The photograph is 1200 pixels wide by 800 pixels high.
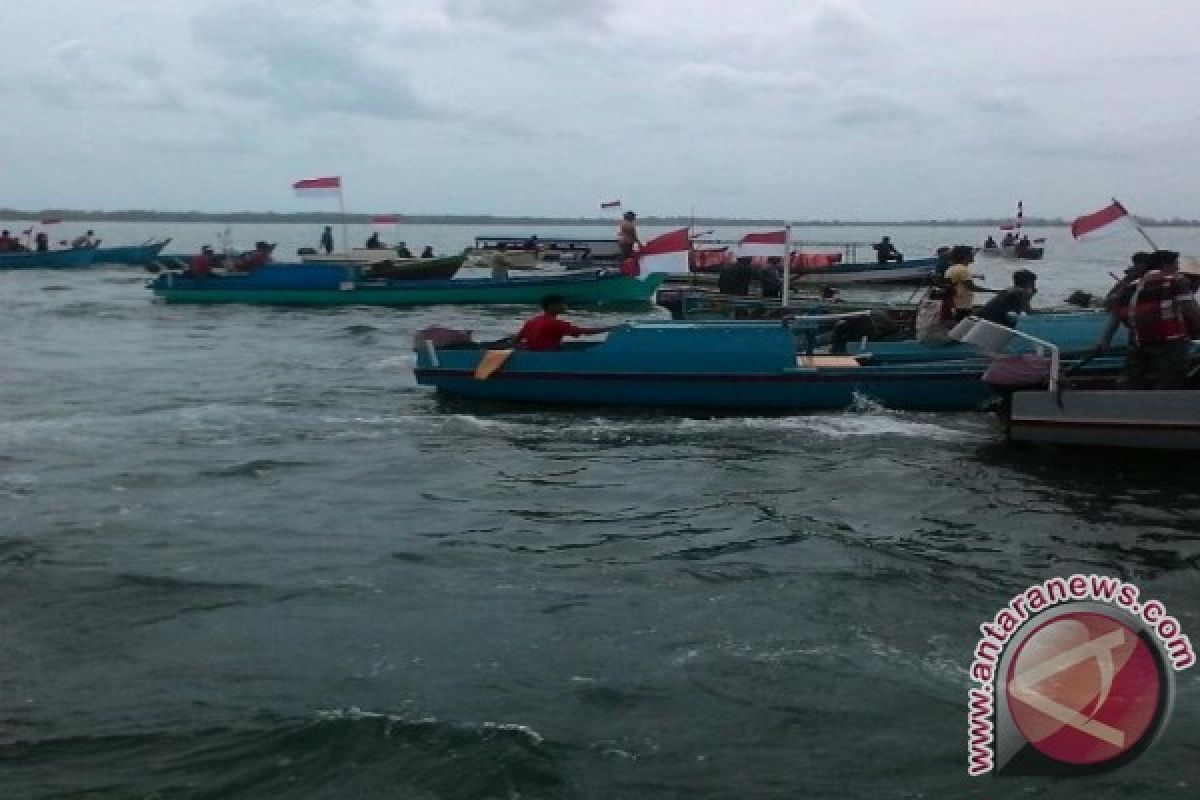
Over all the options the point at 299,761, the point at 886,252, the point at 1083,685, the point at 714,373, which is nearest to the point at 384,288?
the point at 886,252

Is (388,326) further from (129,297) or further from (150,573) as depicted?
(150,573)

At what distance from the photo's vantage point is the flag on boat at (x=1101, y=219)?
559 inches

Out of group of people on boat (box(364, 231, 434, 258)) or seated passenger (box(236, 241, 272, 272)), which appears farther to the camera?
group of people on boat (box(364, 231, 434, 258))

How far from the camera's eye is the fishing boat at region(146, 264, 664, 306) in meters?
31.4

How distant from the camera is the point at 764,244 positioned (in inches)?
762

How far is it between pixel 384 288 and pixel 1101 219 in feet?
68.8

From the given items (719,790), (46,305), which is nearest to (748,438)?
(719,790)

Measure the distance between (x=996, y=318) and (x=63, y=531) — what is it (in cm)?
1092

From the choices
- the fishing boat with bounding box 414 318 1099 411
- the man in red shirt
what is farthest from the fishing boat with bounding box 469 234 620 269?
the fishing boat with bounding box 414 318 1099 411

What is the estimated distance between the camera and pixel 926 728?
18.7 feet

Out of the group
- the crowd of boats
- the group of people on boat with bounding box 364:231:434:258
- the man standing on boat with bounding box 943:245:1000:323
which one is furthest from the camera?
the group of people on boat with bounding box 364:231:434:258

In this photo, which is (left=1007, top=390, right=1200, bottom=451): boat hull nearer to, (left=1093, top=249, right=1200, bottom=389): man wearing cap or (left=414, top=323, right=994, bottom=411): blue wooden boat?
(left=1093, top=249, right=1200, bottom=389): man wearing cap

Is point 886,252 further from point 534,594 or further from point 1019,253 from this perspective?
point 534,594

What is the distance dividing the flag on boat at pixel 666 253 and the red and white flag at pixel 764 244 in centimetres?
190
